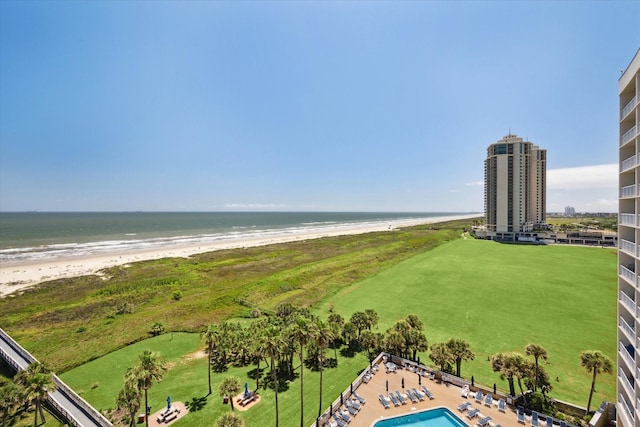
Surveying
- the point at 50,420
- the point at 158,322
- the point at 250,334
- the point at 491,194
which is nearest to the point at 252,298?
the point at 158,322

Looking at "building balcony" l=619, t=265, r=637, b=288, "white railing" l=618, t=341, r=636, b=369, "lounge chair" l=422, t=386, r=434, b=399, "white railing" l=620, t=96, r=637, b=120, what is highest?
"white railing" l=620, t=96, r=637, b=120

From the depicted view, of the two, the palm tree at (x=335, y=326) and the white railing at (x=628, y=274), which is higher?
the white railing at (x=628, y=274)

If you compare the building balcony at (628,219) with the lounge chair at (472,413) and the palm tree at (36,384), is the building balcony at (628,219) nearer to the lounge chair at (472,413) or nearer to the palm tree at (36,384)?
the lounge chair at (472,413)

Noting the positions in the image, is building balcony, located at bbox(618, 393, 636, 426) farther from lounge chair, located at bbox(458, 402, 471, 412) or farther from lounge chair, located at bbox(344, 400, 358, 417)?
lounge chair, located at bbox(344, 400, 358, 417)

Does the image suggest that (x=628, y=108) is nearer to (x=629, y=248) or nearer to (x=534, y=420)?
(x=629, y=248)

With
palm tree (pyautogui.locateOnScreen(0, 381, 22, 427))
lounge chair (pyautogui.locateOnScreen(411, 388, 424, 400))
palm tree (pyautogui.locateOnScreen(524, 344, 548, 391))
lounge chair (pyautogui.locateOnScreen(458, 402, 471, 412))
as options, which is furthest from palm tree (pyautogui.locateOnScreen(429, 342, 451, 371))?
palm tree (pyautogui.locateOnScreen(0, 381, 22, 427))

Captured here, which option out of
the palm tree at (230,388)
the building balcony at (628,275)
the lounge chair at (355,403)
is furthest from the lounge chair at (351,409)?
the building balcony at (628,275)

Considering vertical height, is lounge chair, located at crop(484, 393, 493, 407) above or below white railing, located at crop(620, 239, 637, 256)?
below
